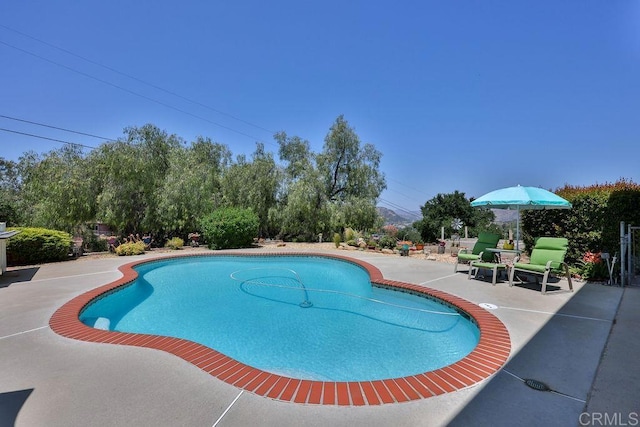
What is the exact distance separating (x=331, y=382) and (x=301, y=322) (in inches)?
102

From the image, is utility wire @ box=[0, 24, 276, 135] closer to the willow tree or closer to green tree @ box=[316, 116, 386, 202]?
the willow tree

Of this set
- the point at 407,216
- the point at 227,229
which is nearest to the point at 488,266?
the point at 227,229

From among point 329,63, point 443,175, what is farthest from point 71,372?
point 443,175

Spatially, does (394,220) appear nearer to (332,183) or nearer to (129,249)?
(332,183)

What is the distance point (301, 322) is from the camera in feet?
16.8

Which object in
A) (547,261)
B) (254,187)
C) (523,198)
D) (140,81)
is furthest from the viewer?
(254,187)

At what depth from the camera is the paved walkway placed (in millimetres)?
2111

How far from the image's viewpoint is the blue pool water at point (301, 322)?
3691mm

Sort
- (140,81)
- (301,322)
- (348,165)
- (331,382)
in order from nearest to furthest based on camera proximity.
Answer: (331,382) < (301,322) < (140,81) < (348,165)

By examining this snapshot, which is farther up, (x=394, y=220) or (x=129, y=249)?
(x=394, y=220)

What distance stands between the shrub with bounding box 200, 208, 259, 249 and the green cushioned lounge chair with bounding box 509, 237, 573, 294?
1113 cm

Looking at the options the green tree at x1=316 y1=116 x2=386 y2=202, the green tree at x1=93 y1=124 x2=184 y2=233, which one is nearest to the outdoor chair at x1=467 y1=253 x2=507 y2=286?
the green tree at x1=316 y1=116 x2=386 y2=202

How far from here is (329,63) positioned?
14.9 m

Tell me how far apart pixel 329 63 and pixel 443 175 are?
714 inches
